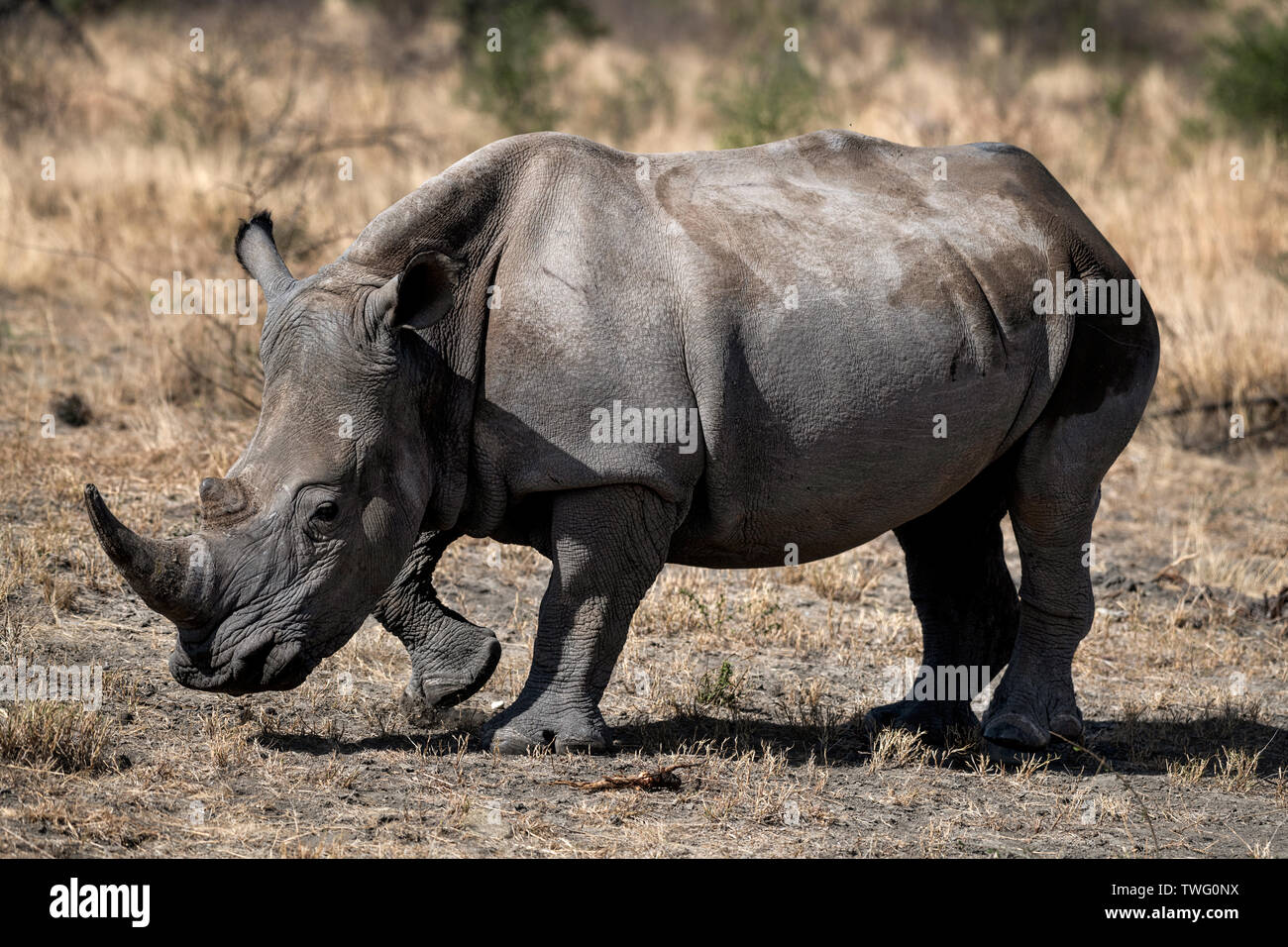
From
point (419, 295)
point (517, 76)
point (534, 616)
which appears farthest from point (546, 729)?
point (517, 76)

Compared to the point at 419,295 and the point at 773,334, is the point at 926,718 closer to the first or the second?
the point at 773,334

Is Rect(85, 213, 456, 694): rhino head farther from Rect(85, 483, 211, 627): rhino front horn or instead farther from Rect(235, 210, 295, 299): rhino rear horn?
Rect(235, 210, 295, 299): rhino rear horn

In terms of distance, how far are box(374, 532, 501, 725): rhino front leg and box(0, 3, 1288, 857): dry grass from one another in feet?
0.47

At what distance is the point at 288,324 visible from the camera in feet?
16.8

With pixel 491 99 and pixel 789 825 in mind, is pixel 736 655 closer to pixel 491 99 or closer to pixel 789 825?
pixel 789 825

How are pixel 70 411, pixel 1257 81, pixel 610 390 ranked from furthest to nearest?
pixel 1257 81 → pixel 70 411 → pixel 610 390

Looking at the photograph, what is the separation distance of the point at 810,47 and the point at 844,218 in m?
21.1

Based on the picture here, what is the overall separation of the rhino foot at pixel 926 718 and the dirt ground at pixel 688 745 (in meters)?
0.12

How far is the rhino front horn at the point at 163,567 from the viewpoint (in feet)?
15.5

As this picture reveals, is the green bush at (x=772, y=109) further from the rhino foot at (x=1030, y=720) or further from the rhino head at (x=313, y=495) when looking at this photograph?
the rhino head at (x=313, y=495)

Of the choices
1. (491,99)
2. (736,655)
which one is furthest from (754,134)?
(736,655)

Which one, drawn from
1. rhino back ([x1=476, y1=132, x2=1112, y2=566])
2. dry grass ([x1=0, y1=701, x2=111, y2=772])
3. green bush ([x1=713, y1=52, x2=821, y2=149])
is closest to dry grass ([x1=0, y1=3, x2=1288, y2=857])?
dry grass ([x1=0, y1=701, x2=111, y2=772])

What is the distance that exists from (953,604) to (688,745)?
1.40m

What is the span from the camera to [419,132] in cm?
1591
